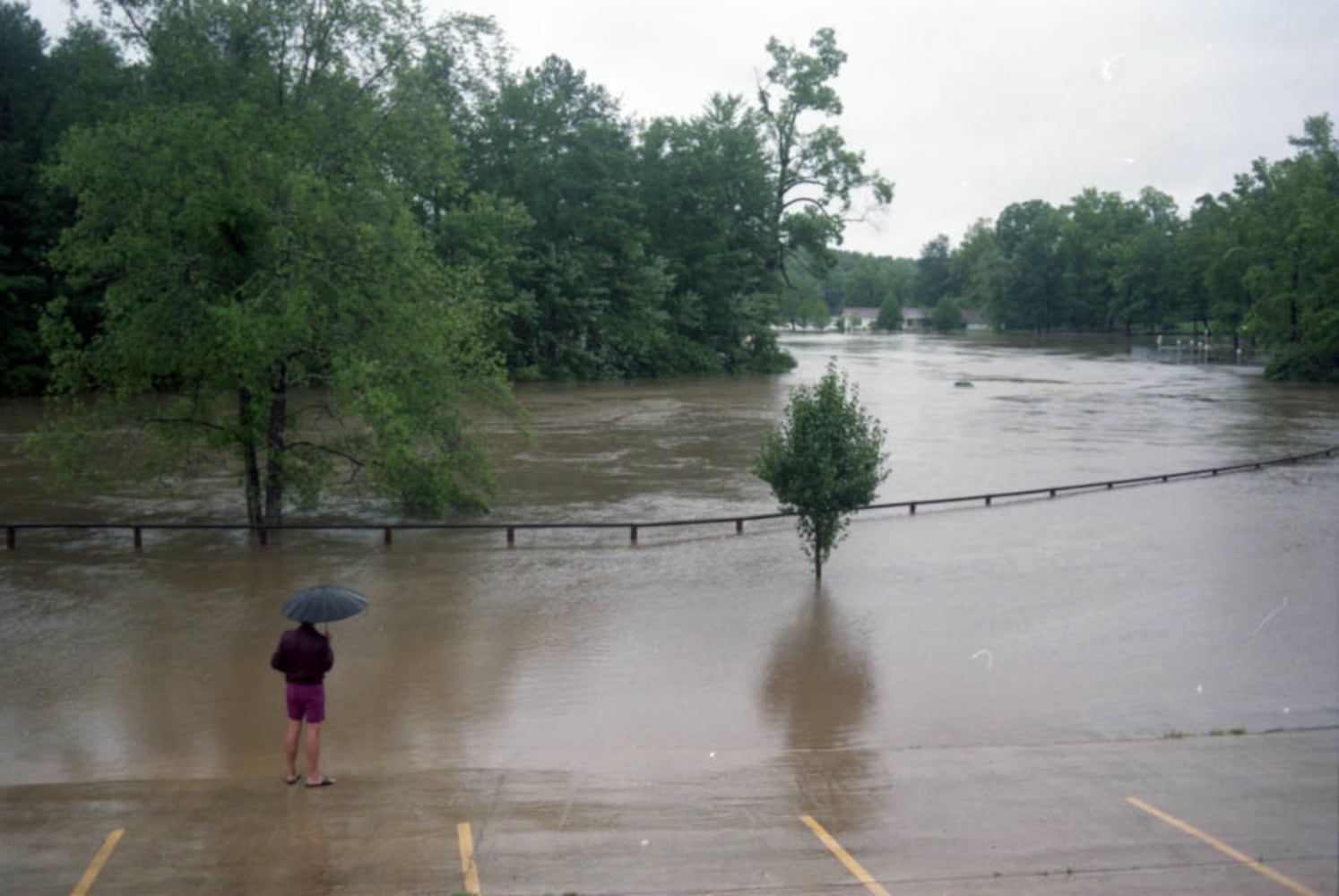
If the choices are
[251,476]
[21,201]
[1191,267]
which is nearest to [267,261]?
[251,476]

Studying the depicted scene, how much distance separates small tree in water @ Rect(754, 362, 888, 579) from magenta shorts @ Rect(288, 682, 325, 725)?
11246 millimetres

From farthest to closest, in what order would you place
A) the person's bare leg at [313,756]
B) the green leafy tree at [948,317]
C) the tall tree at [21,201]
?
the green leafy tree at [948,317], the tall tree at [21,201], the person's bare leg at [313,756]

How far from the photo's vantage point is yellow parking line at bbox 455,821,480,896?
6.91 meters

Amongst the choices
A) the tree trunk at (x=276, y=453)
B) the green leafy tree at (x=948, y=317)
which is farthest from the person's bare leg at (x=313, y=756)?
the green leafy tree at (x=948, y=317)

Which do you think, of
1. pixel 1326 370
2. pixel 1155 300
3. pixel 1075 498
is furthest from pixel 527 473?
pixel 1155 300

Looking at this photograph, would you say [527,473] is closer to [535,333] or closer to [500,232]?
[500,232]

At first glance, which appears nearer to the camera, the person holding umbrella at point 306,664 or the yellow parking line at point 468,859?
the yellow parking line at point 468,859

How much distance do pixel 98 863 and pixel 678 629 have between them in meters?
9.67

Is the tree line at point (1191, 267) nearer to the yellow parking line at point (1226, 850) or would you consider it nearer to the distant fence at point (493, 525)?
the distant fence at point (493, 525)

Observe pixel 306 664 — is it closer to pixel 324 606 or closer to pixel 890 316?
pixel 324 606

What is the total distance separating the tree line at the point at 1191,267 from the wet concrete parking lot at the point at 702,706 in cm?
5648

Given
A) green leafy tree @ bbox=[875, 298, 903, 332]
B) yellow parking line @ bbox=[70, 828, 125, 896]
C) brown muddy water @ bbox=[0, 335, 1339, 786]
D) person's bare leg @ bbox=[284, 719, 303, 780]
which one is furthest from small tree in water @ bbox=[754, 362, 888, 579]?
green leafy tree @ bbox=[875, 298, 903, 332]

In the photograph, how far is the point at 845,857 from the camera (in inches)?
293

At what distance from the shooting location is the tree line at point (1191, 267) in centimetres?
7638
